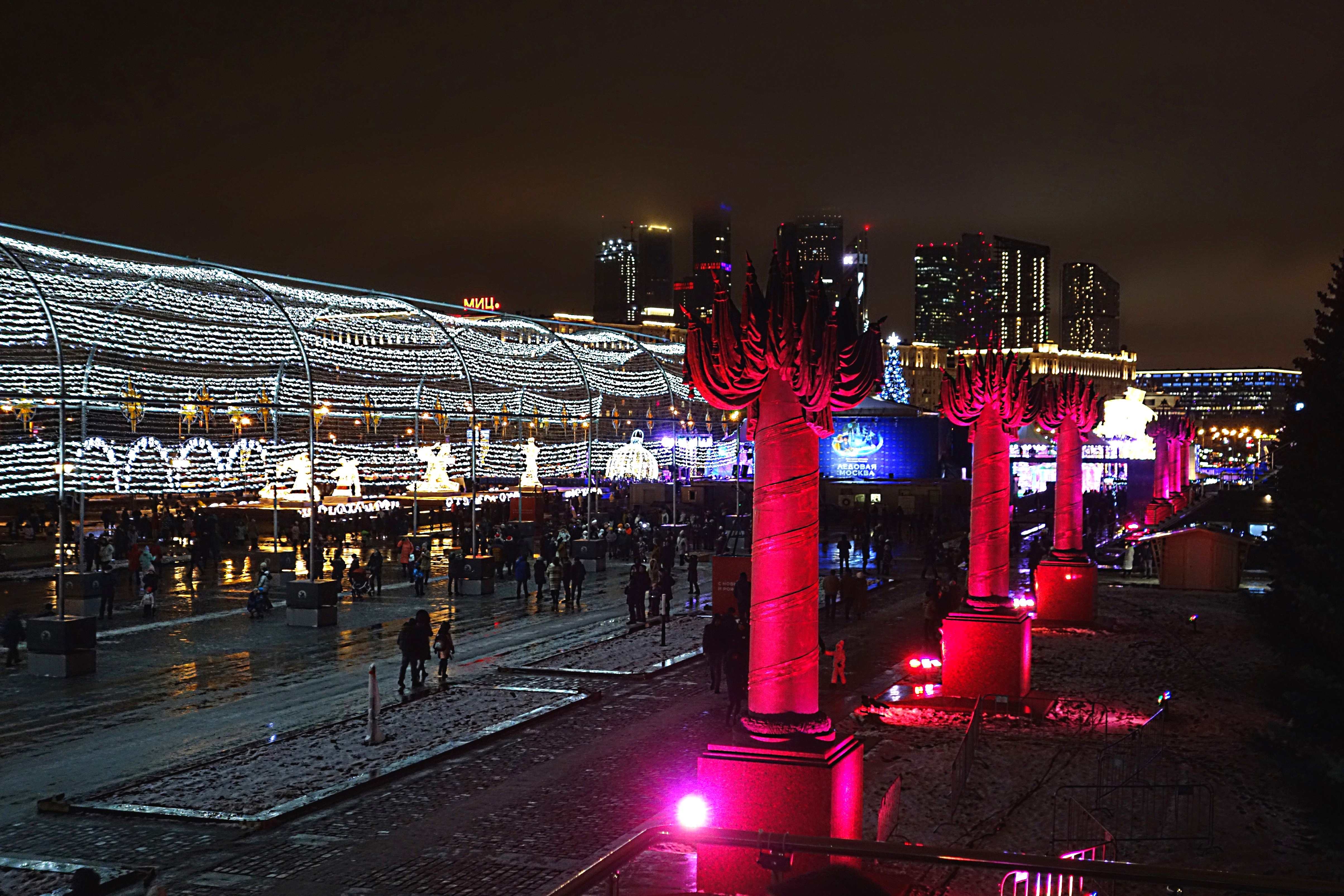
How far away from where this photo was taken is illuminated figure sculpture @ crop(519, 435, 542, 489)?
4306cm

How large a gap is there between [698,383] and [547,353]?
2964 centimetres

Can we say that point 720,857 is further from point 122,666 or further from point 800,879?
point 122,666

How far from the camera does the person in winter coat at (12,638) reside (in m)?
19.9

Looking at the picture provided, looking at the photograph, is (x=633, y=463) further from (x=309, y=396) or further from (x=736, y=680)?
(x=736, y=680)

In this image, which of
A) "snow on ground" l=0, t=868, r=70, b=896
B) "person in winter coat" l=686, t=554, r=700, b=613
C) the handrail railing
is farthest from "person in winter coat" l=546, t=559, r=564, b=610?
the handrail railing

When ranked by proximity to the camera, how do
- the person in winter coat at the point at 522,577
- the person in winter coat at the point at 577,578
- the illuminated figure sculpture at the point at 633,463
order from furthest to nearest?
1. the illuminated figure sculpture at the point at 633,463
2. the person in winter coat at the point at 522,577
3. the person in winter coat at the point at 577,578

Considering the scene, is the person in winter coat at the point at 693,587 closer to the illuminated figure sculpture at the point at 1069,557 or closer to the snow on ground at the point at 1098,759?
the illuminated figure sculpture at the point at 1069,557

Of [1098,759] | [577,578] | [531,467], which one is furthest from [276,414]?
[1098,759]

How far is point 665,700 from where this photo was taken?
1708 centimetres

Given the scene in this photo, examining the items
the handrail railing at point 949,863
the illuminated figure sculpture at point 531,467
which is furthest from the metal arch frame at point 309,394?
the handrail railing at point 949,863

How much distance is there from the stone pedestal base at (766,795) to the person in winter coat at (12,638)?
15984mm

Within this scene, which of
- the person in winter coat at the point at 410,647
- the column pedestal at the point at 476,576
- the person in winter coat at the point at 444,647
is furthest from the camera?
the column pedestal at the point at 476,576

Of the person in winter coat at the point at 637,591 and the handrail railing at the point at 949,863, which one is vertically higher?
Answer: the handrail railing at the point at 949,863

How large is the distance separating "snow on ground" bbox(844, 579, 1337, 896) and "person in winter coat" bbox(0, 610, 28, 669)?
1443 cm
